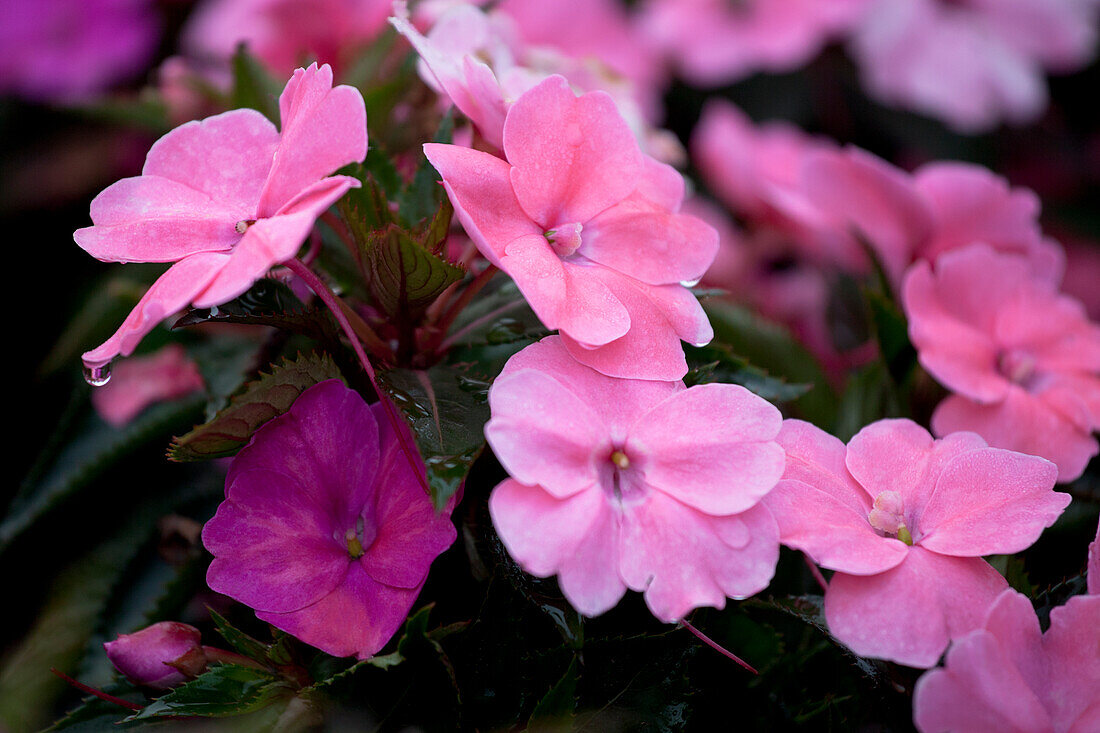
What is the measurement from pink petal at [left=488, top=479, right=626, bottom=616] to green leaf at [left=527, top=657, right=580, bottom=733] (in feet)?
0.20

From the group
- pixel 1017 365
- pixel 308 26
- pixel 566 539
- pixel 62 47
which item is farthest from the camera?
pixel 62 47

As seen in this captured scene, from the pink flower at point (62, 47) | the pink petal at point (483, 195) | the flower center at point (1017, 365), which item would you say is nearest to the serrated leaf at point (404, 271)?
the pink petal at point (483, 195)

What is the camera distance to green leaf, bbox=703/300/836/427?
0.66m

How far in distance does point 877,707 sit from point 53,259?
0.95 metres

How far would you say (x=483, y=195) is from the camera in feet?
1.19

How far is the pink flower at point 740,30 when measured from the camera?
106cm

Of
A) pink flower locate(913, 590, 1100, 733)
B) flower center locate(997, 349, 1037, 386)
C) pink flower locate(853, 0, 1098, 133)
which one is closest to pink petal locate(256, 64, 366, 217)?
pink flower locate(913, 590, 1100, 733)

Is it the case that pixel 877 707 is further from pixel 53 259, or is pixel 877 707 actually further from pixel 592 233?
pixel 53 259

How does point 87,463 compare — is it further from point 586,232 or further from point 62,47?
point 62,47

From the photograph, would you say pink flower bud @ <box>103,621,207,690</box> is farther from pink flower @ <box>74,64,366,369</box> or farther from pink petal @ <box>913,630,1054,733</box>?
pink petal @ <box>913,630,1054,733</box>

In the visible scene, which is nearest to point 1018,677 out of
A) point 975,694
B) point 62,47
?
point 975,694

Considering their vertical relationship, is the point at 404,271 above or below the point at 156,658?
above

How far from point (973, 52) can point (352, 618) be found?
107 centimetres

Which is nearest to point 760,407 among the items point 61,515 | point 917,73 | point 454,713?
point 454,713
